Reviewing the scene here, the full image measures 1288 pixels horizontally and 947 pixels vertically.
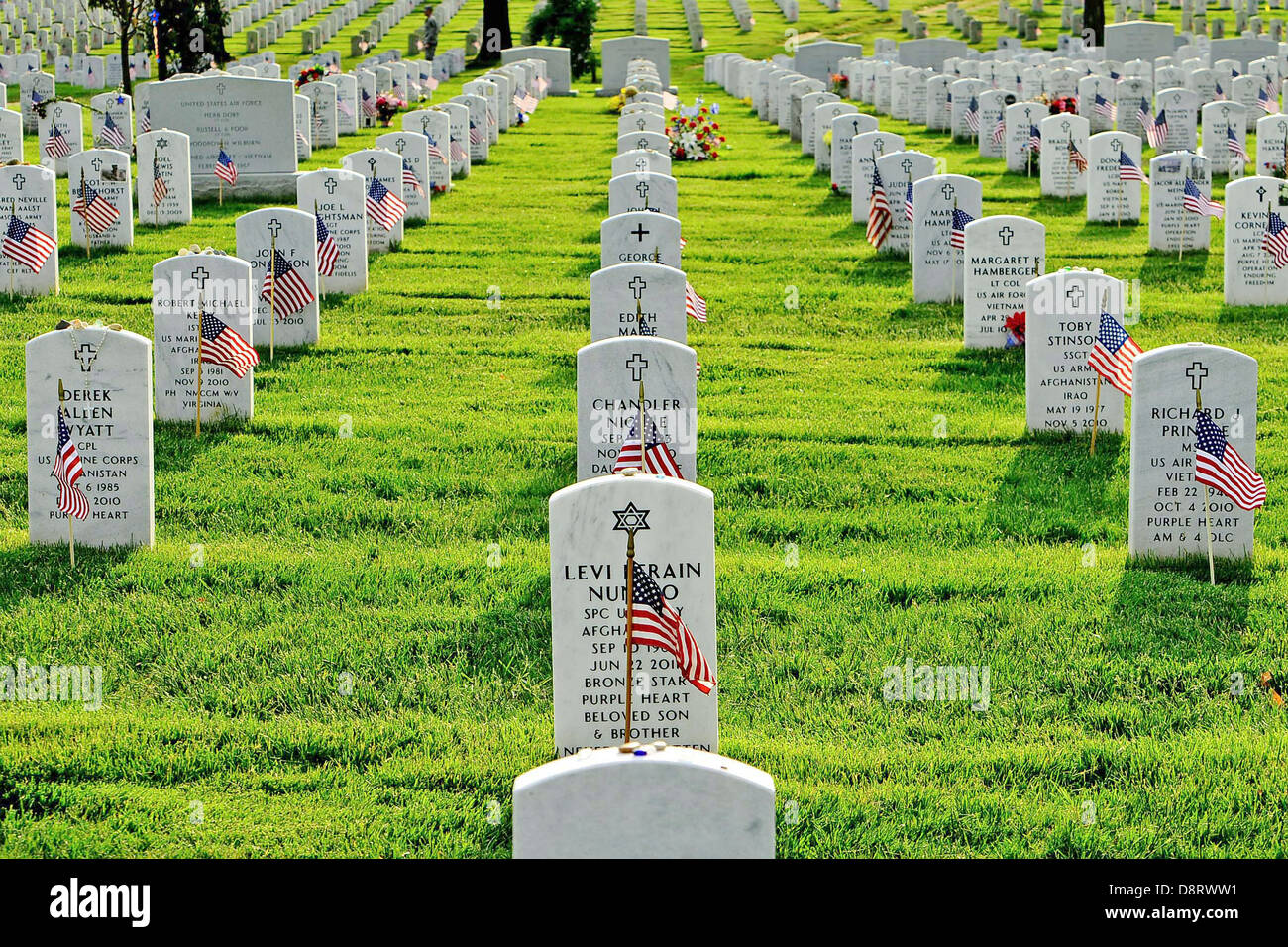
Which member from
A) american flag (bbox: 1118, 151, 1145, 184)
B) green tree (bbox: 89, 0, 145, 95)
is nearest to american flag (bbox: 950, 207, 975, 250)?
american flag (bbox: 1118, 151, 1145, 184)

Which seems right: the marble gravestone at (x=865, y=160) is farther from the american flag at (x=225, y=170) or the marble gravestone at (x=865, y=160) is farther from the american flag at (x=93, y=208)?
the american flag at (x=93, y=208)

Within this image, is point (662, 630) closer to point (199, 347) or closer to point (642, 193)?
point (199, 347)

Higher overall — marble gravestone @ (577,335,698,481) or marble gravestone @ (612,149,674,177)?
marble gravestone @ (612,149,674,177)

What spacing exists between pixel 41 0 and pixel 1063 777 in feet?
182

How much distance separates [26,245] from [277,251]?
3197 mm

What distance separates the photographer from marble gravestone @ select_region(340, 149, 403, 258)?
18.0m

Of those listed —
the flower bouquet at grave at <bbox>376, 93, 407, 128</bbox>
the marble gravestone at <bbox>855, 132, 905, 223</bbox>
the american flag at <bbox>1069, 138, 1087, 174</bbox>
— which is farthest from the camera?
the flower bouquet at grave at <bbox>376, 93, 407, 128</bbox>

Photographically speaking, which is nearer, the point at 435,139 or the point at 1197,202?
the point at 1197,202

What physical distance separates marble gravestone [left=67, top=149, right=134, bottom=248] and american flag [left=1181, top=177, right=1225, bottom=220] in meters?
11.9

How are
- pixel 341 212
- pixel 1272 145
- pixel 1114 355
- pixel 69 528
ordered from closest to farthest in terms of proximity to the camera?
pixel 69 528
pixel 1114 355
pixel 341 212
pixel 1272 145

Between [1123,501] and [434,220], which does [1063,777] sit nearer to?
[1123,501]

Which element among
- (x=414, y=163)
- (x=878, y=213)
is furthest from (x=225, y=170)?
(x=878, y=213)

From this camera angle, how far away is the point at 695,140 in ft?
88.7

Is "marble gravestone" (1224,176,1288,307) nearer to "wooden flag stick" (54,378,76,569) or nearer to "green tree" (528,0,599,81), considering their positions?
"wooden flag stick" (54,378,76,569)
